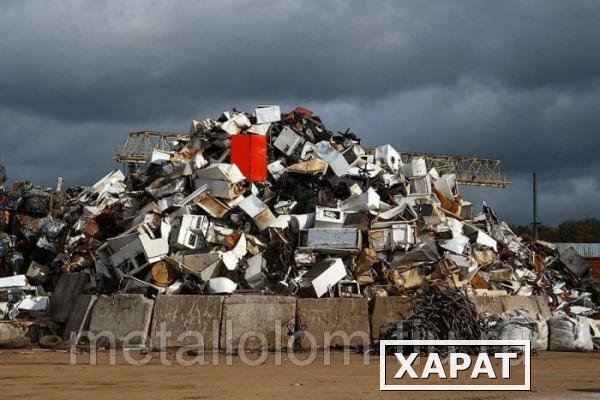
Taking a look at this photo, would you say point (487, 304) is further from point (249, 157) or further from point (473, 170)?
point (473, 170)

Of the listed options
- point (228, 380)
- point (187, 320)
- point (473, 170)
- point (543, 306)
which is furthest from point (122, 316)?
point (473, 170)

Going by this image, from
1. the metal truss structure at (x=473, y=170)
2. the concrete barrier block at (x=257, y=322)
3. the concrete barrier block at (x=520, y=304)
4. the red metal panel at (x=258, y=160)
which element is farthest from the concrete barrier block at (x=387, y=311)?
the metal truss structure at (x=473, y=170)

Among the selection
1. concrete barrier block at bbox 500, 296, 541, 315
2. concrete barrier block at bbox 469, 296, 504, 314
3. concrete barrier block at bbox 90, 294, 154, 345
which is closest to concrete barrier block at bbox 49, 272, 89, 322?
concrete barrier block at bbox 90, 294, 154, 345

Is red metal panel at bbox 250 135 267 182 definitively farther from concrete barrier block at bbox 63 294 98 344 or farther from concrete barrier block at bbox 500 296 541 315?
concrete barrier block at bbox 500 296 541 315

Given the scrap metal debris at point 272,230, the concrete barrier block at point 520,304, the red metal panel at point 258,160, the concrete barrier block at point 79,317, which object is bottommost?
the concrete barrier block at point 79,317

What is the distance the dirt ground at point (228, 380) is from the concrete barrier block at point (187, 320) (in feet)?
2.63

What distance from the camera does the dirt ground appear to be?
32.7 feet

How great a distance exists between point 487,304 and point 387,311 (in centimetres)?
228

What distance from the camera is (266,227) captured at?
57.1ft

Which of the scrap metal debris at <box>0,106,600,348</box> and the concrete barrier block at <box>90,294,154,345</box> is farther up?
the scrap metal debris at <box>0,106,600,348</box>

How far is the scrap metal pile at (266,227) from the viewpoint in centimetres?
1673

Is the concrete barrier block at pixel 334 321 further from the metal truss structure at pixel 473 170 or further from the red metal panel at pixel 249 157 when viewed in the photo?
the metal truss structure at pixel 473 170

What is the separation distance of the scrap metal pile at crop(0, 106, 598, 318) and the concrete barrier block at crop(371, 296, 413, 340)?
0.52 m

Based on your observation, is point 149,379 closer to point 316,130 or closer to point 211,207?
point 211,207
